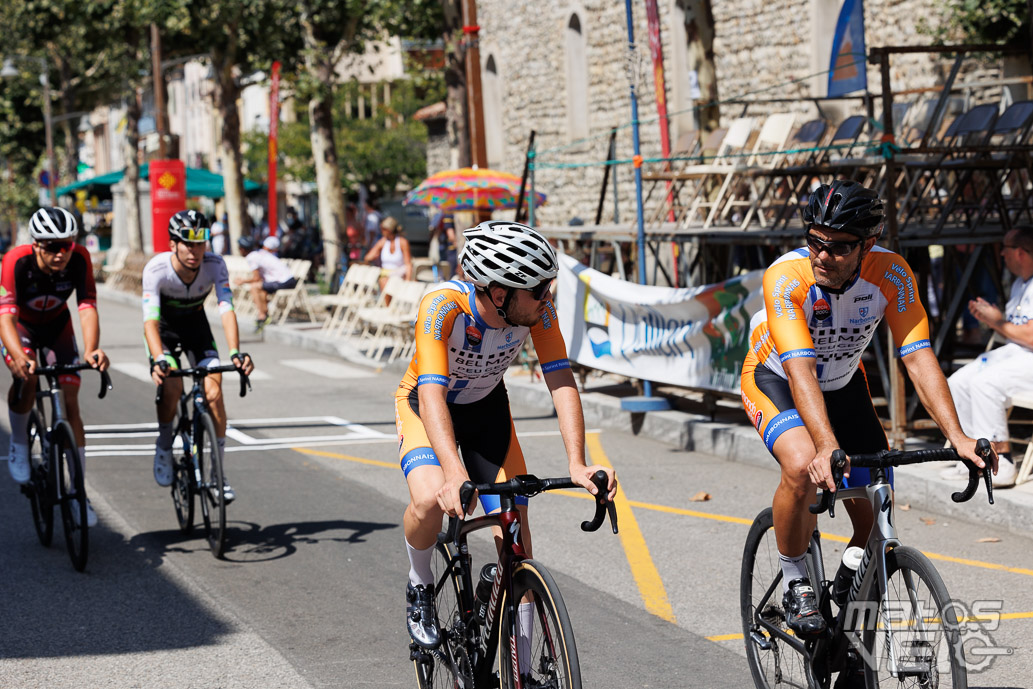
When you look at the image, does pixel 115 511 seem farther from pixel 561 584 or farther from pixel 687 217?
pixel 687 217

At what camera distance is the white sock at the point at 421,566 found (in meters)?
4.59

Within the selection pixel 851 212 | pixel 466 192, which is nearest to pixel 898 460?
pixel 851 212

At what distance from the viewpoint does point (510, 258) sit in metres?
4.13

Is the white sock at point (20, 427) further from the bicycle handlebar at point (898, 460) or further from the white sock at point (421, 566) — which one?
the bicycle handlebar at point (898, 460)

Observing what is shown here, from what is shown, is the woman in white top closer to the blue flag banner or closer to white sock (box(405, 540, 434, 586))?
the blue flag banner

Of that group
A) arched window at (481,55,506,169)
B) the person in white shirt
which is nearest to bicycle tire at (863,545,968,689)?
the person in white shirt

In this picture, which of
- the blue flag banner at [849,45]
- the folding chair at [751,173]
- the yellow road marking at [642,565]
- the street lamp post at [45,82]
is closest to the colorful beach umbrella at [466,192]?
the folding chair at [751,173]

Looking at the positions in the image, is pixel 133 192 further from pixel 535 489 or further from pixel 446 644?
pixel 535 489

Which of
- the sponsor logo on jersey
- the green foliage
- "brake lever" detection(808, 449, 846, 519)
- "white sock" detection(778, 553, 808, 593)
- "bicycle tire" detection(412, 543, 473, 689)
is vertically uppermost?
the green foliage

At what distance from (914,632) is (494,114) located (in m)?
33.6

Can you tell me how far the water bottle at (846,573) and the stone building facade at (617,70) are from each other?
11.8 m

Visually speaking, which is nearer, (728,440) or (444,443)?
(444,443)

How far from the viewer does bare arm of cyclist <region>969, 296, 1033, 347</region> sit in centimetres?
752

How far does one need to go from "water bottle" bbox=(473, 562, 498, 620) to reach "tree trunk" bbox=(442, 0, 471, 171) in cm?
1585
